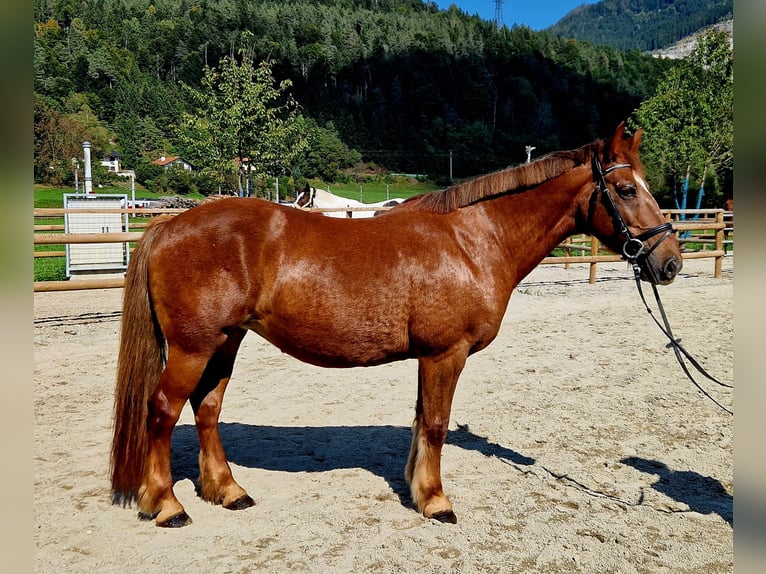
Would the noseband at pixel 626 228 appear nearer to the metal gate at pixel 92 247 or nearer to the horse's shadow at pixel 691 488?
the horse's shadow at pixel 691 488

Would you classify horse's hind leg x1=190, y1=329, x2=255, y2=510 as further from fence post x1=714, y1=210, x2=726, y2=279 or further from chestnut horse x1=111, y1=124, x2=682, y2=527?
fence post x1=714, y1=210, x2=726, y2=279

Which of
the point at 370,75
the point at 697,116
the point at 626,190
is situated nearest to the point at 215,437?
the point at 626,190

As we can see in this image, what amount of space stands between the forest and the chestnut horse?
248 ft

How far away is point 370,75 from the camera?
11738 centimetres

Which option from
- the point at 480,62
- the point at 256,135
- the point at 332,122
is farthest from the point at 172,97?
the point at 256,135

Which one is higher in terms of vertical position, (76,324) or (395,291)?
(395,291)

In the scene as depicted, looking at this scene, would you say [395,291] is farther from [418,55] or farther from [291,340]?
[418,55]

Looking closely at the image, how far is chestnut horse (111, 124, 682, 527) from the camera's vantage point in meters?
2.89

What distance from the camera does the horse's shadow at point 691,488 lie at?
3.16 meters

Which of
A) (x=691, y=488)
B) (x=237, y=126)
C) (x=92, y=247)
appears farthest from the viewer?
(x=237, y=126)

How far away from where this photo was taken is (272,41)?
363ft

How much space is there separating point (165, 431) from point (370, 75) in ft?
406

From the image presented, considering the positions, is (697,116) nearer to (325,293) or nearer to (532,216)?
(532,216)
